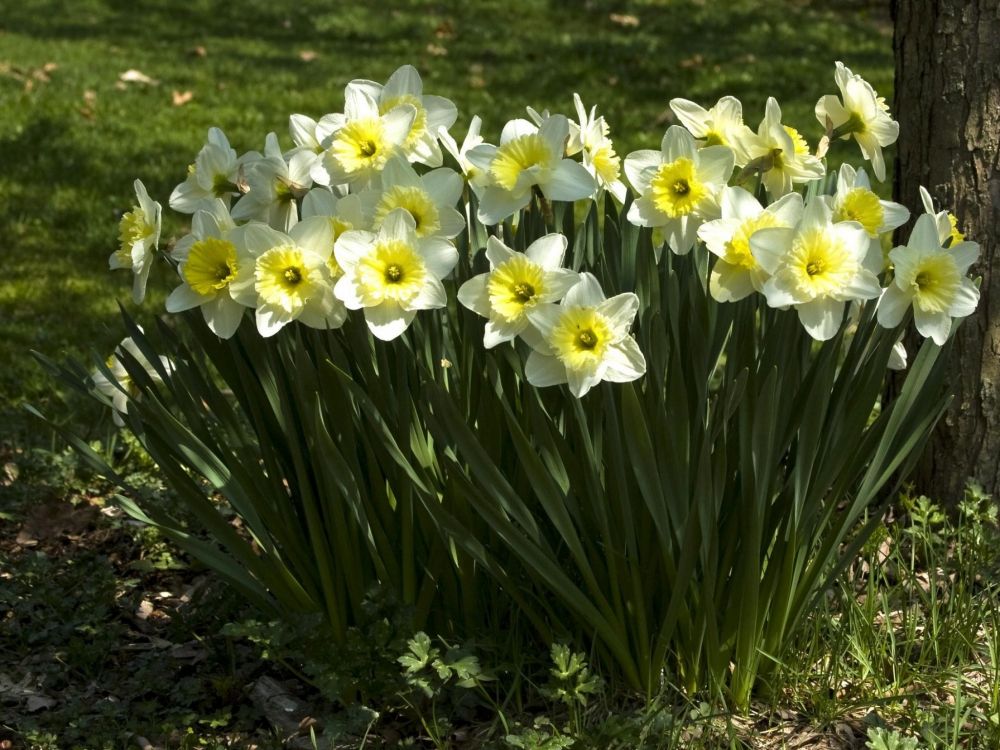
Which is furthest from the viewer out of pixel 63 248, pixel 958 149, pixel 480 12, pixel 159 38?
pixel 480 12

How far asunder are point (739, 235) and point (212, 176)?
107 centimetres

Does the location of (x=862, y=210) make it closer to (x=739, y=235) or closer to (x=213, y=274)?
(x=739, y=235)

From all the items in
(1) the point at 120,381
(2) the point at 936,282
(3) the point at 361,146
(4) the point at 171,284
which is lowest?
(4) the point at 171,284

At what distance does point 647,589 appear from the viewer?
236 cm

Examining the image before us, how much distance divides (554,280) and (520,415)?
42 cm

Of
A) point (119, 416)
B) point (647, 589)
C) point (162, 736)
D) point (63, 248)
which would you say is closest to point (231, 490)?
point (119, 416)

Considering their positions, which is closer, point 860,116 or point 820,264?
point 820,264

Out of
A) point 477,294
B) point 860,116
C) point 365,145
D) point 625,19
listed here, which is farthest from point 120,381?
point 625,19

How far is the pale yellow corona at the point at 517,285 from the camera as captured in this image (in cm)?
200

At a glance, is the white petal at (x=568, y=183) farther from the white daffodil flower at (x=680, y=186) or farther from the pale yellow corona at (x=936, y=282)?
the pale yellow corona at (x=936, y=282)

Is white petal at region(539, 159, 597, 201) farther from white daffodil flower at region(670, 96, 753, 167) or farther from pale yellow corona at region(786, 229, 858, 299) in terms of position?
pale yellow corona at region(786, 229, 858, 299)

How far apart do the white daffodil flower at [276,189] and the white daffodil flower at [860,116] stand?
99cm

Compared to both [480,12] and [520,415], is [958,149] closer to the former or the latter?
[520,415]

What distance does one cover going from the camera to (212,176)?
2449 mm
